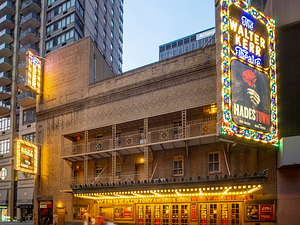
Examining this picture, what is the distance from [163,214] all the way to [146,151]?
4935 mm

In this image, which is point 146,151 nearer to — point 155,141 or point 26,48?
point 155,141

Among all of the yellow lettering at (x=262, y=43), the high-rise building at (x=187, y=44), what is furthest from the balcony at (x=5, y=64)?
the high-rise building at (x=187, y=44)

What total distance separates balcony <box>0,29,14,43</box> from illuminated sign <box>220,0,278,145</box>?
140ft

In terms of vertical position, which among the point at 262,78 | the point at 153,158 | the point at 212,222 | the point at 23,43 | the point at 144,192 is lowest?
the point at 212,222

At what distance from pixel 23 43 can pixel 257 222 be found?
4404cm

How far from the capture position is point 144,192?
20.1 m

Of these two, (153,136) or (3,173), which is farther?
(3,173)

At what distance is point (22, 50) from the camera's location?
152 feet

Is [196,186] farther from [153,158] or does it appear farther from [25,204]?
[25,204]

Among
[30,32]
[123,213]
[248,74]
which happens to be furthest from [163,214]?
[30,32]

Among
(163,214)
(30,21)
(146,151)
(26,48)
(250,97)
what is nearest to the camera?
(250,97)

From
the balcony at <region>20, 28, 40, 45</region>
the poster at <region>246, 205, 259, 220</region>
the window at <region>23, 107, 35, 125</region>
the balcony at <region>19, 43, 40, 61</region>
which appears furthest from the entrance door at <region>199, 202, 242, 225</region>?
the balcony at <region>20, 28, 40, 45</region>

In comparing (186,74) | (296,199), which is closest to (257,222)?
(296,199)

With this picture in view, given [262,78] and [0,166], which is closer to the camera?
[262,78]
